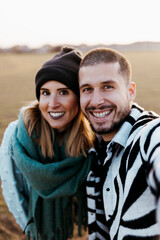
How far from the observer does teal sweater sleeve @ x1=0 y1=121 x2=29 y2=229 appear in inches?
106

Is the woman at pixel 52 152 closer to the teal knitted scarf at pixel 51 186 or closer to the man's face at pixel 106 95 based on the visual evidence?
the teal knitted scarf at pixel 51 186

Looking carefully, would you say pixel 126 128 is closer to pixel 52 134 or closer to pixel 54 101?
pixel 54 101

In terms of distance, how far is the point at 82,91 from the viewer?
2.22 metres

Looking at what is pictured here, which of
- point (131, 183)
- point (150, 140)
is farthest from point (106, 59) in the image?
point (131, 183)

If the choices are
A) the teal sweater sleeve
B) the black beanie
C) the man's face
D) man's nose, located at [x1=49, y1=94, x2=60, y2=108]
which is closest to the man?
the man's face

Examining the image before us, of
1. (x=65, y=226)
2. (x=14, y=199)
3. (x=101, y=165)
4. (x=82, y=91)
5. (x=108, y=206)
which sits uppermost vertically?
(x=82, y=91)

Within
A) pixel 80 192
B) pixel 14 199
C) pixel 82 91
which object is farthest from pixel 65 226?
pixel 82 91

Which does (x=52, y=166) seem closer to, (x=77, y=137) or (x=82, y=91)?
(x=77, y=137)

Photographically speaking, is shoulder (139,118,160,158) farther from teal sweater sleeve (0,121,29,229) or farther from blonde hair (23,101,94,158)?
teal sweater sleeve (0,121,29,229)

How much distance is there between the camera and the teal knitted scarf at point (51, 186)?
7.86ft

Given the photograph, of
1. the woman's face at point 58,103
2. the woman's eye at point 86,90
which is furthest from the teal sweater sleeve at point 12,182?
the woman's eye at point 86,90

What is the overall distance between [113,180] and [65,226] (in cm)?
118

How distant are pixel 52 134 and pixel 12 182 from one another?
0.70 meters

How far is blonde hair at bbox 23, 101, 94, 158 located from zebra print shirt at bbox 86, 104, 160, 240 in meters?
0.37
